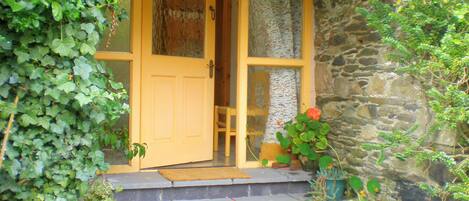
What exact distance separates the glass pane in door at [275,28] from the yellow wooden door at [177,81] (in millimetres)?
415

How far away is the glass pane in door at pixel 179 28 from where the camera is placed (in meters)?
4.35

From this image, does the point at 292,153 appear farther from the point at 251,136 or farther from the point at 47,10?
the point at 47,10

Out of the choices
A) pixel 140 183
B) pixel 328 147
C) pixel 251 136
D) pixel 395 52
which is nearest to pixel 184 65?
pixel 251 136

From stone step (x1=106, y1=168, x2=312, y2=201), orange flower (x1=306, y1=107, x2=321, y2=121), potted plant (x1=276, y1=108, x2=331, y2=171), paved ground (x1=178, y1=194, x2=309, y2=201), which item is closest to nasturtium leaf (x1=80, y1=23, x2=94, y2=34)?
stone step (x1=106, y1=168, x2=312, y2=201)

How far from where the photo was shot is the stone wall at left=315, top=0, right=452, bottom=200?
11.8 ft

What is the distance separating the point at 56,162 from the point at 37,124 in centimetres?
27

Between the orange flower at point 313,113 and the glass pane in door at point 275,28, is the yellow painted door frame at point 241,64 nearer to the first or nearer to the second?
the glass pane in door at point 275,28

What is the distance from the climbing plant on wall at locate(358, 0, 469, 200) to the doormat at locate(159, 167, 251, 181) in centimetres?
133

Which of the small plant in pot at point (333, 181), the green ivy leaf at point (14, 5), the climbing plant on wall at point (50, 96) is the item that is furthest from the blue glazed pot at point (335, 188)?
the green ivy leaf at point (14, 5)

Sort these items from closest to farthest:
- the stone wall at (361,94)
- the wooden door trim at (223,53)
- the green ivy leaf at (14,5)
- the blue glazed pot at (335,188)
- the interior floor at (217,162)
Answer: the green ivy leaf at (14,5)
the stone wall at (361,94)
the blue glazed pot at (335,188)
the interior floor at (217,162)
the wooden door trim at (223,53)

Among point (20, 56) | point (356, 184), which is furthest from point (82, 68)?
point (356, 184)

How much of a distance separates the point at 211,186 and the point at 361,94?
1479 millimetres

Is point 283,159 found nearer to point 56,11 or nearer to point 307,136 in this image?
point 307,136

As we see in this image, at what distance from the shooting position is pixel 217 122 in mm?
5324
